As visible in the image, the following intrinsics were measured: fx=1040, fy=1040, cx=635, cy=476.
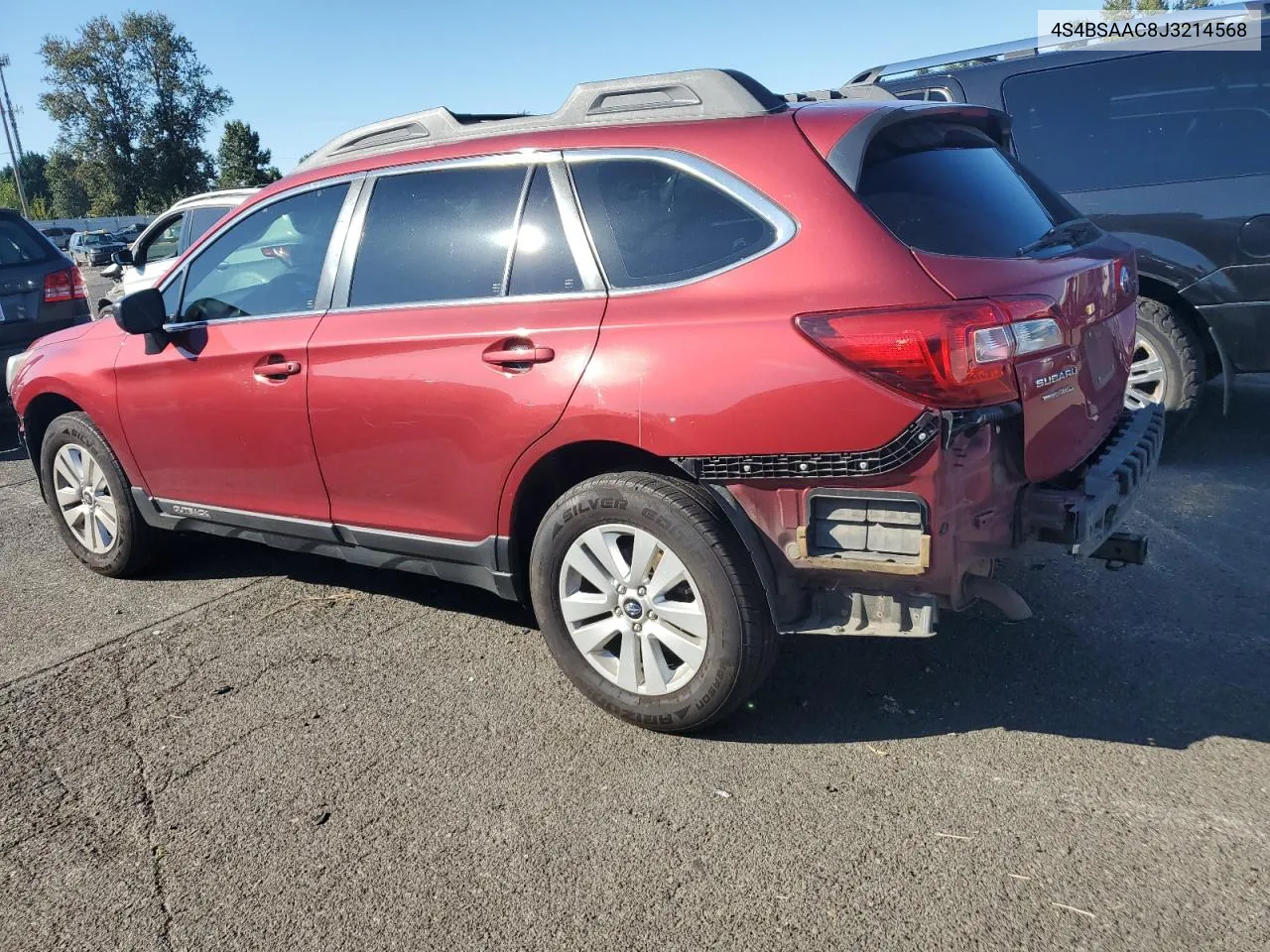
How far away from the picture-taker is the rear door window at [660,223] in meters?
3.07

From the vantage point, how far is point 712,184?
3.12m

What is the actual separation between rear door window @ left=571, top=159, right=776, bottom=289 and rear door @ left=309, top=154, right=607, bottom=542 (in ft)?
0.28

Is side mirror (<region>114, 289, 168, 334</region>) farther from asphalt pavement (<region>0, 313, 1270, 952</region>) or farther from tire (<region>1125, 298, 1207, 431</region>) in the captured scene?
tire (<region>1125, 298, 1207, 431</region>)

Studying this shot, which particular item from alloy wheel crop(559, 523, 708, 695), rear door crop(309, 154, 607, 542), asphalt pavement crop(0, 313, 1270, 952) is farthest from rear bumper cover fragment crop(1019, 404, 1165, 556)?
rear door crop(309, 154, 607, 542)

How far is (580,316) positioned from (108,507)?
9.86ft

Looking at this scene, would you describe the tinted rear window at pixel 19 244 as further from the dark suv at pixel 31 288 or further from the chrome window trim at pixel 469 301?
the chrome window trim at pixel 469 301

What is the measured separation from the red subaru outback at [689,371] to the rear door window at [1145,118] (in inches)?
89.3

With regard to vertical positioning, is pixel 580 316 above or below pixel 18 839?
above

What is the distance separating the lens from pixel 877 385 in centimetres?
275

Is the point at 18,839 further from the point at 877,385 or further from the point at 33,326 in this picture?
the point at 33,326

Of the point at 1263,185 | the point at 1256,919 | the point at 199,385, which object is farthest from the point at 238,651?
the point at 1263,185

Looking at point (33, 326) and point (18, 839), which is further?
point (33, 326)

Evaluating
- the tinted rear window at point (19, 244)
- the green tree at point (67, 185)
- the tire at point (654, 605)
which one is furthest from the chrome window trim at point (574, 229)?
the green tree at point (67, 185)

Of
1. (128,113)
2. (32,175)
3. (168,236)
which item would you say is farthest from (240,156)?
(168,236)
